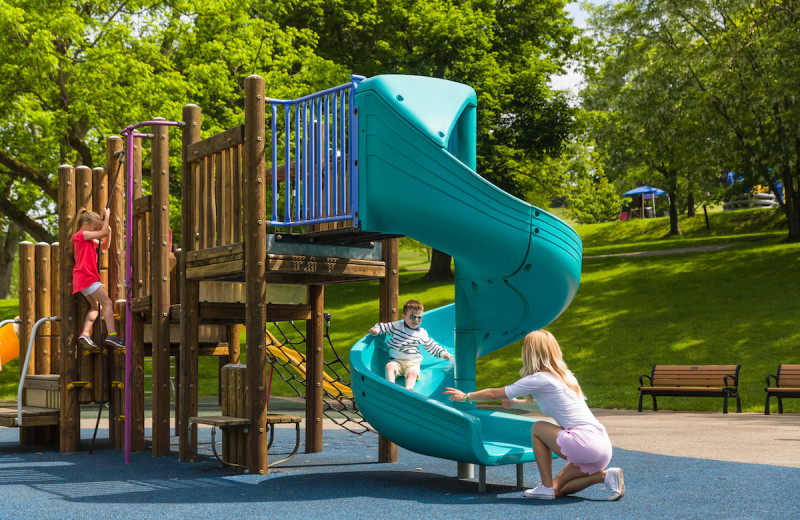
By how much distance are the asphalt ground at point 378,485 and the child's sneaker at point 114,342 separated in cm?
129

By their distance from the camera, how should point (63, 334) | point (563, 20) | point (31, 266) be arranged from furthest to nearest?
1. point (563, 20)
2. point (31, 266)
3. point (63, 334)

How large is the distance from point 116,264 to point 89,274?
2.01 ft

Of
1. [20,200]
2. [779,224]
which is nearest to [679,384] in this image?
[20,200]

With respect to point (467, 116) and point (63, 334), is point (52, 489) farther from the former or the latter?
point (467, 116)

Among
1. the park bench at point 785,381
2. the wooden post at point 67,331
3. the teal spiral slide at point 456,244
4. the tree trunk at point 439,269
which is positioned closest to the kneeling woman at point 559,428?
the teal spiral slide at point 456,244

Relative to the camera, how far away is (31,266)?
1196 centimetres

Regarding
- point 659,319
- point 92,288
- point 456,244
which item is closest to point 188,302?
point 92,288

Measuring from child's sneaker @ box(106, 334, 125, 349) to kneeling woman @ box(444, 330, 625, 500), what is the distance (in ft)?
16.6

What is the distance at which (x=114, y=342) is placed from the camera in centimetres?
1061

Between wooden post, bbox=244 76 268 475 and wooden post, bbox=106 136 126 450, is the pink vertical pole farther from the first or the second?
wooden post, bbox=244 76 268 475

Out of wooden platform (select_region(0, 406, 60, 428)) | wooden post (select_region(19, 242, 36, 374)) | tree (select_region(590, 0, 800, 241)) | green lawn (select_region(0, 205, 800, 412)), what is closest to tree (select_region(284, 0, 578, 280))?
tree (select_region(590, 0, 800, 241))

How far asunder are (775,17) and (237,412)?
876 inches

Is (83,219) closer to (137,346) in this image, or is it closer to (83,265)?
(83,265)

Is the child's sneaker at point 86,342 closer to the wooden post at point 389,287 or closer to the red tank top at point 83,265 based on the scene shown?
→ the red tank top at point 83,265
